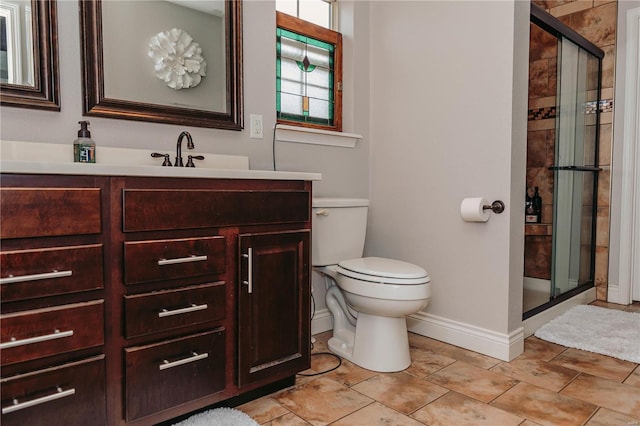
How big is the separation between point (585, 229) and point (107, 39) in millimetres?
3210

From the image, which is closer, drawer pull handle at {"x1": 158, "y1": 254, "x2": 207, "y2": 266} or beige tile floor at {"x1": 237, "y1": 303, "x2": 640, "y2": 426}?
drawer pull handle at {"x1": 158, "y1": 254, "x2": 207, "y2": 266}

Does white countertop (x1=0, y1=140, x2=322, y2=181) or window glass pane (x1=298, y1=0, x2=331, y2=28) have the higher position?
window glass pane (x1=298, y1=0, x2=331, y2=28)

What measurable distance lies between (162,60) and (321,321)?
1.57m

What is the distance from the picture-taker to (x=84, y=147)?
5.05 feet

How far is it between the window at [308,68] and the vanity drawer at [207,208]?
0.81 metres

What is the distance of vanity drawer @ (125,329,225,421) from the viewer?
129cm

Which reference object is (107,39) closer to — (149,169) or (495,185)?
(149,169)

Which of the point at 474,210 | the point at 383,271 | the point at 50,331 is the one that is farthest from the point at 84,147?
the point at 474,210

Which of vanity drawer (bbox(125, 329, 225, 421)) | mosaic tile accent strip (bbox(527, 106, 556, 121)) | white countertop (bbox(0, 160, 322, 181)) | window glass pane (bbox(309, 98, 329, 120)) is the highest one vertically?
mosaic tile accent strip (bbox(527, 106, 556, 121))

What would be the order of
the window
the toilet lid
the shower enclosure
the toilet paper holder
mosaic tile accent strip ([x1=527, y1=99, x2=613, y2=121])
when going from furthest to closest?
mosaic tile accent strip ([x1=527, y1=99, x2=613, y2=121]) < the shower enclosure < the window < the toilet paper holder < the toilet lid

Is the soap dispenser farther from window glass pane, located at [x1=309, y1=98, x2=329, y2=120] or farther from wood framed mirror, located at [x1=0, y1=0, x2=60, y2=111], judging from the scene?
window glass pane, located at [x1=309, y1=98, x2=329, y2=120]

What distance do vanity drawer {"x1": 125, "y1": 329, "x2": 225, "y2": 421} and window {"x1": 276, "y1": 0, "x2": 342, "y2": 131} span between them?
1306mm

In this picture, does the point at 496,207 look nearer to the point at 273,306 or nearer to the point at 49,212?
the point at 273,306

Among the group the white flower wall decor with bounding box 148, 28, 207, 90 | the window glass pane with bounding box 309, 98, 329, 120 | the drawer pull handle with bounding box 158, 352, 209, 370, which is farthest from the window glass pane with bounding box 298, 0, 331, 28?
the drawer pull handle with bounding box 158, 352, 209, 370
